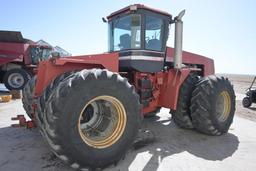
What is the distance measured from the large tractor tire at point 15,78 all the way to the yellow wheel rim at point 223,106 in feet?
34.7

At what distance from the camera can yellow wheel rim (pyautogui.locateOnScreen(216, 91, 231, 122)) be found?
6288 mm

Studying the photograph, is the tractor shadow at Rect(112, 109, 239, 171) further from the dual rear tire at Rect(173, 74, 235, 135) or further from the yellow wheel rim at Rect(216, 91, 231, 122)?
the yellow wheel rim at Rect(216, 91, 231, 122)

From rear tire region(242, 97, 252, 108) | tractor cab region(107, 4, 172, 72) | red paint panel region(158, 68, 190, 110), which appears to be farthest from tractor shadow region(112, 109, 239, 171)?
rear tire region(242, 97, 252, 108)

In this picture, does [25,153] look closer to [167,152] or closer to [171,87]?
[167,152]

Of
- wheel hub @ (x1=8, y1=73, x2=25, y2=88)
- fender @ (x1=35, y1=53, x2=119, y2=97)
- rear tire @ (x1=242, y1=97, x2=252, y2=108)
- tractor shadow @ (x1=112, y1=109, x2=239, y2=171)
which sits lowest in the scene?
rear tire @ (x1=242, y1=97, x2=252, y2=108)

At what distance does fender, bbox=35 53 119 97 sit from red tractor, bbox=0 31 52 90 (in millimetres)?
10223

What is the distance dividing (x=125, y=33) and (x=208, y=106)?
7.60 feet

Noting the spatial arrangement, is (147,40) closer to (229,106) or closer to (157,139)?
(157,139)

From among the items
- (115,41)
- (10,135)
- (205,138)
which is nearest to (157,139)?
(205,138)

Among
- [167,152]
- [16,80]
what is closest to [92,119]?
[167,152]

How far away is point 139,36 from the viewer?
5484 millimetres

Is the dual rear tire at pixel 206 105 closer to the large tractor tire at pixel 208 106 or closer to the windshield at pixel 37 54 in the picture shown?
the large tractor tire at pixel 208 106

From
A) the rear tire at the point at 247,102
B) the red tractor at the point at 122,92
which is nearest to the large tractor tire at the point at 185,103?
the red tractor at the point at 122,92

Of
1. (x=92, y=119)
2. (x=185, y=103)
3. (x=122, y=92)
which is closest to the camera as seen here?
(x=122, y=92)
